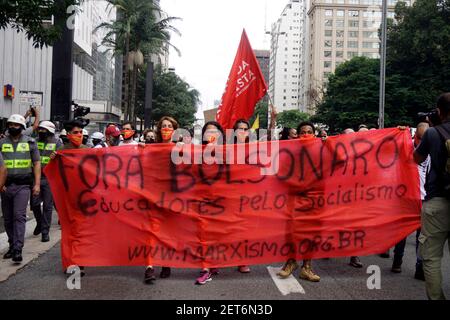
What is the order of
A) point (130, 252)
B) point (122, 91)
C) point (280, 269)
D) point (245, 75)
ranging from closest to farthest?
point (130, 252) → point (280, 269) → point (245, 75) → point (122, 91)

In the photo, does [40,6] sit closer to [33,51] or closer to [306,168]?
[306,168]

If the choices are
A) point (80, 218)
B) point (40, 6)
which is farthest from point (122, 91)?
point (80, 218)

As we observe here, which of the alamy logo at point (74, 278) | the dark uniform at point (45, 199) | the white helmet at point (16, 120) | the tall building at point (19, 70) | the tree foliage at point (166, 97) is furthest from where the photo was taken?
the tree foliage at point (166, 97)

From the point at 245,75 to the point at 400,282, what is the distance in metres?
4.97

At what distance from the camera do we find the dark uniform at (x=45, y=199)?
7535 millimetres

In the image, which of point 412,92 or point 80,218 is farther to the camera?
point 412,92

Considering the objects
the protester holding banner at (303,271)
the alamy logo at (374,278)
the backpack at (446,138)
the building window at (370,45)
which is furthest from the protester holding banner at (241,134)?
the building window at (370,45)

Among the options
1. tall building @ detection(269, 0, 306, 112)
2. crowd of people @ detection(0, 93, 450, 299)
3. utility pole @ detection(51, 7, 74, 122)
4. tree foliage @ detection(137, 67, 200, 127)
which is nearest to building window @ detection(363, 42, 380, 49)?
tall building @ detection(269, 0, 306, 112)

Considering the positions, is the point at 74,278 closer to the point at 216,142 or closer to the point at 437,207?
the point at 216,142

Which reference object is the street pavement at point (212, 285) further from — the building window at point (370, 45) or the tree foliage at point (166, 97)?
the building window at point (370, 45)

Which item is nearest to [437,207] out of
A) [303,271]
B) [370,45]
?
[303,271]

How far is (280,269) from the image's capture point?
5.94 m

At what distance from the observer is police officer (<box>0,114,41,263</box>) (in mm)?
6074

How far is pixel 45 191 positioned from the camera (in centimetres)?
772
